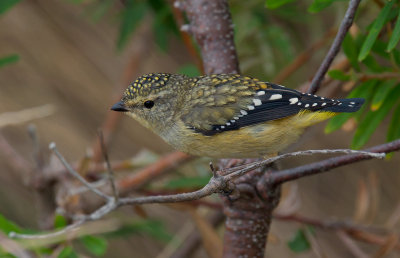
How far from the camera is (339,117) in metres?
1.95

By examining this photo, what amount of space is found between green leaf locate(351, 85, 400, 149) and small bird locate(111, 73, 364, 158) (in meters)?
0.12

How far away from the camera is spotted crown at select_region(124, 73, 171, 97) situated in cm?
226

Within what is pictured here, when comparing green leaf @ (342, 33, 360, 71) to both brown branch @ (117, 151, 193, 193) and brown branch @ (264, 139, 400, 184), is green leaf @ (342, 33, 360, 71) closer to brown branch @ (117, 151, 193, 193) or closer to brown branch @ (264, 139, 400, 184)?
brown branch @ (264, 139, 400, 184)

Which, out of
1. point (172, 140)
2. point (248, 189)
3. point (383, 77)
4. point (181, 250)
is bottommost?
point (181, 250)

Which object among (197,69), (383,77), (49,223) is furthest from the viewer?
(197,69)

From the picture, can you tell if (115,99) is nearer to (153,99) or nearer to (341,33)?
(153,99)

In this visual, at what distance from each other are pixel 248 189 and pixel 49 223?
1282 millimetres

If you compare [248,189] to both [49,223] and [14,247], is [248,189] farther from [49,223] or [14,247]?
[49,223]

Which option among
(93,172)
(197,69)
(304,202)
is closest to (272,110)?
(197,69)

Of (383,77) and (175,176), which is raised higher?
(383,77)

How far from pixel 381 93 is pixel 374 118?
10 cm

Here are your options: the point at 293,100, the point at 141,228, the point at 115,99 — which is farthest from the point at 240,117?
the point at 115,99

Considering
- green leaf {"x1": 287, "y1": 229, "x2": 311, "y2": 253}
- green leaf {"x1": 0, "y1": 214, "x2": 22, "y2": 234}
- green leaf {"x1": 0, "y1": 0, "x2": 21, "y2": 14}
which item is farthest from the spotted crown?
green leaf {"x1": 287, "y1": 229, "x2": 311, "y2": 253}

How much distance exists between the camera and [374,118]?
195 centimetres
